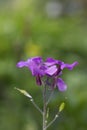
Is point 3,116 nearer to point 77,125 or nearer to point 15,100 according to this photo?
point 15,100

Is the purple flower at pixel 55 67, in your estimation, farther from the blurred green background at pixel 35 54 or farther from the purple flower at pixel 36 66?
the blurred green background at pixel 35 54

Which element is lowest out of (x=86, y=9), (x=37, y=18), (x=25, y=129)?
(x=86, y=9)

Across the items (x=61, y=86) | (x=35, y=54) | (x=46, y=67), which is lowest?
(x=35, y=54)

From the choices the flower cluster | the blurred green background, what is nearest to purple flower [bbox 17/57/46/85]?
the flower cluster

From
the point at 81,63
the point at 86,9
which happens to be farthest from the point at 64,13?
the point at 81,63

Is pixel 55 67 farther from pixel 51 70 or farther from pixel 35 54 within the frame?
pixel 35 54

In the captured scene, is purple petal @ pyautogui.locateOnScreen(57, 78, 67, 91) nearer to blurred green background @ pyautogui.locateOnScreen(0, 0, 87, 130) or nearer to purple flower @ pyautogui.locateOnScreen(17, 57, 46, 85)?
purple flower @ pyautogui.locateOnScreen(17, 57, 46, 85)

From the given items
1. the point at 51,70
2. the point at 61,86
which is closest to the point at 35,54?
the point at 61,86

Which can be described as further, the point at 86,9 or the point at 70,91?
Answer: the point at 86,9
